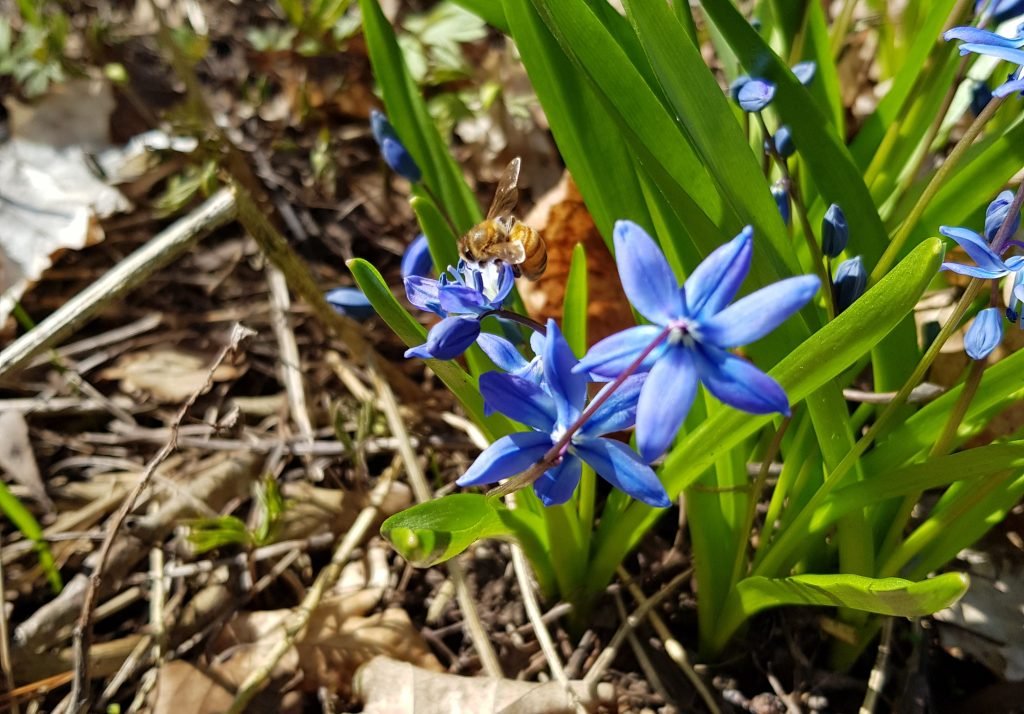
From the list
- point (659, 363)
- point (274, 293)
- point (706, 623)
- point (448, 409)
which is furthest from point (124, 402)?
point (659, 363)

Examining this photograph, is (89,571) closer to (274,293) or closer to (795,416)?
(274,293)

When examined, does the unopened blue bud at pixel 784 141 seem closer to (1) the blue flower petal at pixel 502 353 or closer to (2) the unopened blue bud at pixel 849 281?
(2) the unopened blue bud at pixel 849 281

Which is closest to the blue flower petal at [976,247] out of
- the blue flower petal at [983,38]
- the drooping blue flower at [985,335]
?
the drooping blue flower at [985,335]

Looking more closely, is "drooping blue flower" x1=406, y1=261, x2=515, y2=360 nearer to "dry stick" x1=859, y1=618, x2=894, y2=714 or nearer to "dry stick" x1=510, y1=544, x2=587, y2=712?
"dry stick" x1=510, y1=544, x2=587, y2=712

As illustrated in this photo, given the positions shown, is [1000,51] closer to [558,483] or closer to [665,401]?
[665,401]

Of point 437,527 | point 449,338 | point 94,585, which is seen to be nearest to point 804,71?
point 449,338
